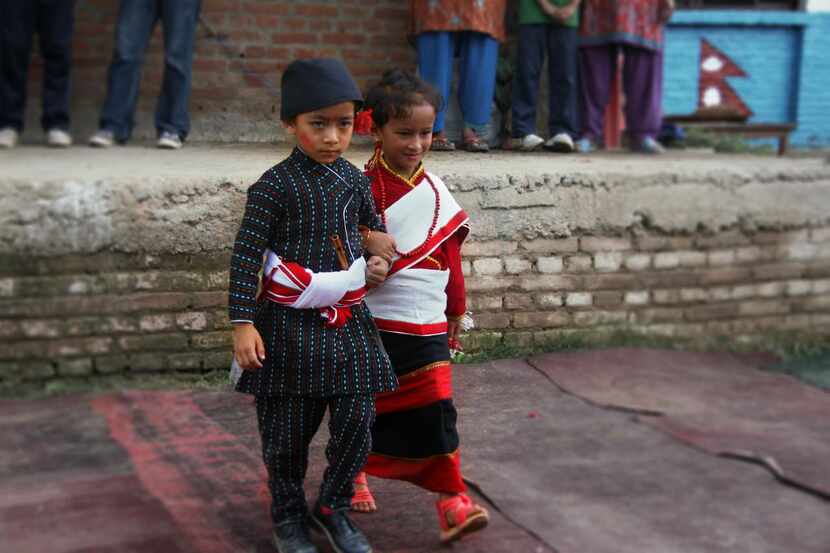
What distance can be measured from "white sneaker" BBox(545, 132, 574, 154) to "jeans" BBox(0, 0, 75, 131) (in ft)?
8.88

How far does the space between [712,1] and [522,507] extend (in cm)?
821

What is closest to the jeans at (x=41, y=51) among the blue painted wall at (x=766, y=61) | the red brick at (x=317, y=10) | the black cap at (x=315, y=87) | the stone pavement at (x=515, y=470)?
the red brick at (x=317, y=10)

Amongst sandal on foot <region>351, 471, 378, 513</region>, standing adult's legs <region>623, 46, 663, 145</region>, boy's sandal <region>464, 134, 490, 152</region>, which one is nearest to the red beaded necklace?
sandal on foot <region>351, 471, 378, 513</region>

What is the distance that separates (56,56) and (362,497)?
3.35 m

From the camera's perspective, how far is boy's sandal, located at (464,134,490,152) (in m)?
5.26

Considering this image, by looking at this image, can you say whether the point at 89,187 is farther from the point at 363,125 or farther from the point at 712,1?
the point at 712,1

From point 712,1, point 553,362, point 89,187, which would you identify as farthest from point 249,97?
point 712,1

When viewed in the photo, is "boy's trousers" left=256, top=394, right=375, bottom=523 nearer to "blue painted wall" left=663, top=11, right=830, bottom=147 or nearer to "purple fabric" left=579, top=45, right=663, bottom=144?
"purple fabric" left=579, top=45, right=663, bottom=144

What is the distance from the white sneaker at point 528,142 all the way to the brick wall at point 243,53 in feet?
3.14

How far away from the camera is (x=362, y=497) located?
117 inches

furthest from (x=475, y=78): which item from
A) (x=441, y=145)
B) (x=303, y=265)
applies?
(x=303, y=265)

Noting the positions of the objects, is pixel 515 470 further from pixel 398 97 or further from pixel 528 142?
pixel 528 142

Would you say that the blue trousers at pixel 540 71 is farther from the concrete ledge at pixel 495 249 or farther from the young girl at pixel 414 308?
the young girl at pixel 414 308

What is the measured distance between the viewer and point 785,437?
3791 millimetres
